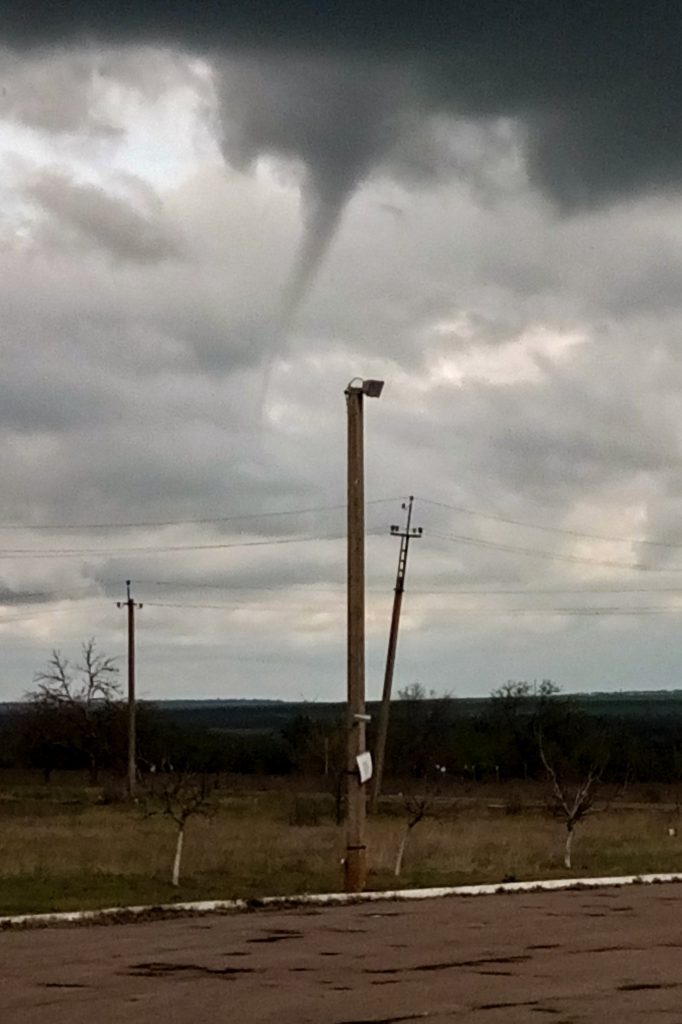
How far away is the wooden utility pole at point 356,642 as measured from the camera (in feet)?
76.2

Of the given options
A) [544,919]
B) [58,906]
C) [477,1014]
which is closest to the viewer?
[477,1014]

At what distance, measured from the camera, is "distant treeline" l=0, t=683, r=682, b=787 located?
80500 millimetres

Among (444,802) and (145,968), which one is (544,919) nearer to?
(145,968)

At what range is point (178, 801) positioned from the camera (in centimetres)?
3419

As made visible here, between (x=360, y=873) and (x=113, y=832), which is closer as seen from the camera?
(x=360, y=873)

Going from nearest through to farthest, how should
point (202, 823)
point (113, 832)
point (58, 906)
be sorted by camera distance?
point (58, 906) < point (113, 832) < point (202, 823)

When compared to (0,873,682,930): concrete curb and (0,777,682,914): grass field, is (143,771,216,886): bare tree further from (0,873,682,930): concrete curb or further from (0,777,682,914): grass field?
(0,873,682,930): concrete curb

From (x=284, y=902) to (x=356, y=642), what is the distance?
12.6 ft

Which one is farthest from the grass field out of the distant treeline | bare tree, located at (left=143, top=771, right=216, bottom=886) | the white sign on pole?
the distant treeline

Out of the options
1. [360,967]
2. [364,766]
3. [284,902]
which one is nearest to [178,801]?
[364,766]

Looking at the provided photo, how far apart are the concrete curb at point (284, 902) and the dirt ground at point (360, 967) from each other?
0.60 m

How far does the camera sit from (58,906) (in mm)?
21234

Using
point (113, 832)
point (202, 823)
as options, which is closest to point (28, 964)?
point (113, 832)

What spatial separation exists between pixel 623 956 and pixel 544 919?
3772 millimetres
